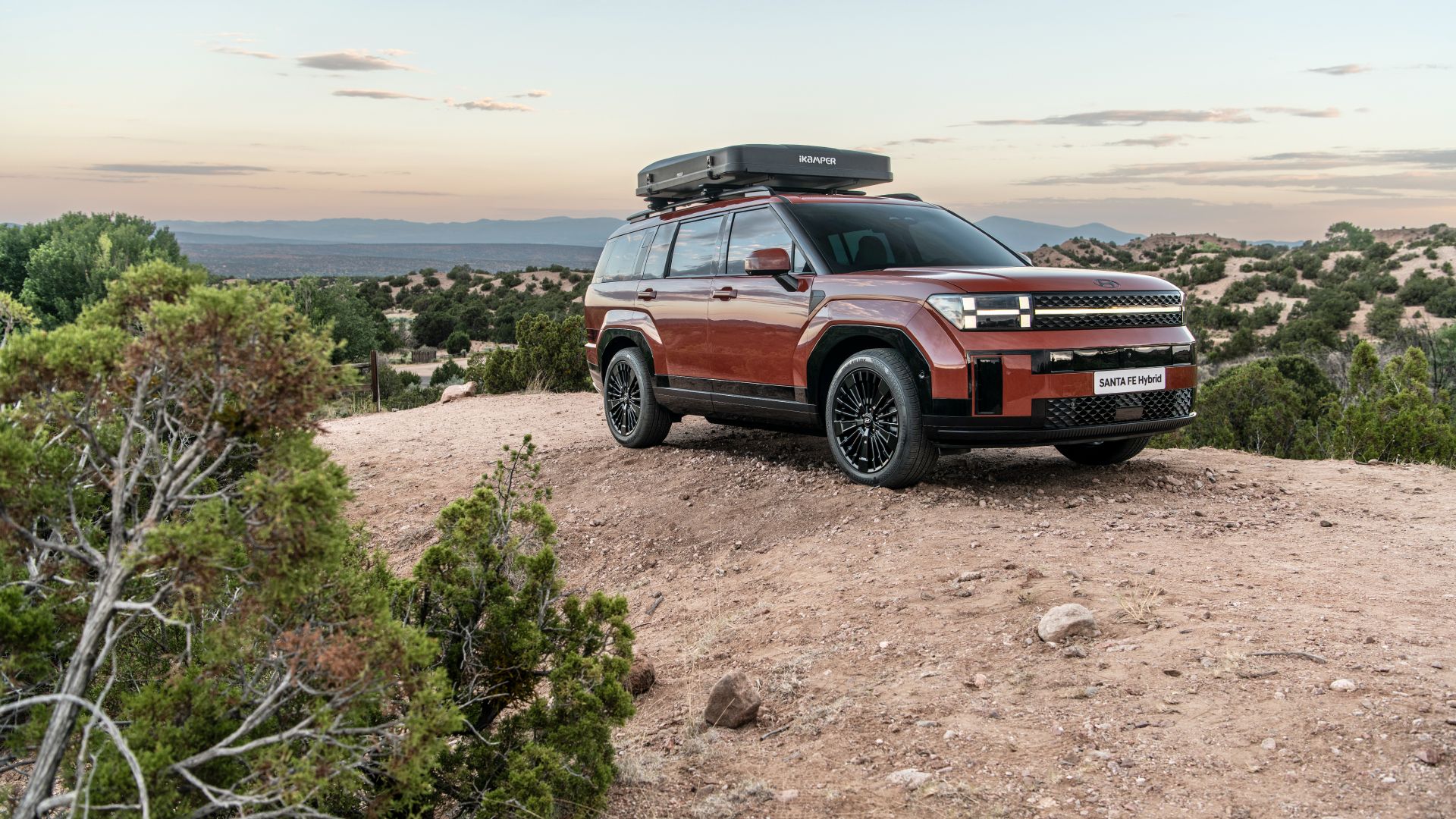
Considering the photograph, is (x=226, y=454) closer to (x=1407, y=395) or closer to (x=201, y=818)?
(x=201, y=818)

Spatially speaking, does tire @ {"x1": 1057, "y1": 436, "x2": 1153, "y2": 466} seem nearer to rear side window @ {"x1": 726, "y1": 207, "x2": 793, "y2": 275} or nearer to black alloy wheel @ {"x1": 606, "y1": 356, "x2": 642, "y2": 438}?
rear side window @ {"x1": 726, "y1": 207, "x2": 793, "y2": 275}

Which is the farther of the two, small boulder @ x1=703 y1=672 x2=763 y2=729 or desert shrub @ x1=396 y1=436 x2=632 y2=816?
small boulder @ x1=703 y1=672 x2=763 y2=729

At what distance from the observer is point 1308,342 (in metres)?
28.3

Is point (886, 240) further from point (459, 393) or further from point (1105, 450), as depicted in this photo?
point (459, 393)

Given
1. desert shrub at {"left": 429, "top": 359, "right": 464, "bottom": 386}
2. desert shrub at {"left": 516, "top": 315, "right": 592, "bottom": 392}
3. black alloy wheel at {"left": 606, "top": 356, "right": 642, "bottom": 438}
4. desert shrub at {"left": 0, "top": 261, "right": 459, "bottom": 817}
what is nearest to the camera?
desert shrub at {"left": 0, "top": 261, "right": 459, "bottom": 817}

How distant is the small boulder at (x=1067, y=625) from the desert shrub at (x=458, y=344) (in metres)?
39.4

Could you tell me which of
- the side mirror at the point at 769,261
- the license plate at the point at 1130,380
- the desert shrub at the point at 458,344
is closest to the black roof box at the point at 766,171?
the side mirror at the point at 769,261

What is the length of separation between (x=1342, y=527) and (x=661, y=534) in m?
4.26

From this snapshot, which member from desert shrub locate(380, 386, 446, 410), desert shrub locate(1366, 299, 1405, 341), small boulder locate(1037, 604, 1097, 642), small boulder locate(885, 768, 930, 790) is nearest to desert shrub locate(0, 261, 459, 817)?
small boulder locate(885, 768, 930, 790)

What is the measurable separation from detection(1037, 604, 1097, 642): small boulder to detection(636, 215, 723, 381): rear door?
4210 millimetres

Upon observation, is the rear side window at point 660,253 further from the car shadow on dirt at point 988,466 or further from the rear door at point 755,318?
the car shadow on dirt at point 988,466

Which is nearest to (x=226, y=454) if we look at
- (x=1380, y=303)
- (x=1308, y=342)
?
(x=1308, y=342)

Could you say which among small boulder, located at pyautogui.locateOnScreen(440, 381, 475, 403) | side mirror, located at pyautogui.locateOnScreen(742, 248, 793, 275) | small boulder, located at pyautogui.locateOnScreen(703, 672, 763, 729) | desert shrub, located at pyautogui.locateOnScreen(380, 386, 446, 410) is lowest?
desert shrub, located at pyautogui.locateOnScreen(380, 386, 446, 410)

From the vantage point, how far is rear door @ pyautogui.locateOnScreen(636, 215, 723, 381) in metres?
8.79
